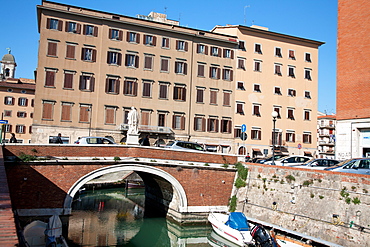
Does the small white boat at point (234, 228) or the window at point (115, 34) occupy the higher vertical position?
the window at point (115, 34)

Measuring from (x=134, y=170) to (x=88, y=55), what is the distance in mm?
17417

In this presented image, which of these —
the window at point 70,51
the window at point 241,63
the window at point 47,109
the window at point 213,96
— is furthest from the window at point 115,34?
the window at point 241,63

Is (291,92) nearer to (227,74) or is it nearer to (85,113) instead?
(227,74)

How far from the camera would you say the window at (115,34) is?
120 feet

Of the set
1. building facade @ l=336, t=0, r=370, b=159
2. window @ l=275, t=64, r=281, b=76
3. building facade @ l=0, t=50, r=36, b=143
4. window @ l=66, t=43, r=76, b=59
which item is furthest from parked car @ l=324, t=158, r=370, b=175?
building facade @ l=0, t=50, r=36, b=143

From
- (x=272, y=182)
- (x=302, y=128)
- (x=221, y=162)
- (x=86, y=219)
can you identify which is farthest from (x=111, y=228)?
(x=302, y=128)

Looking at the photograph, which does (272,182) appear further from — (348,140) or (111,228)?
(111,228)

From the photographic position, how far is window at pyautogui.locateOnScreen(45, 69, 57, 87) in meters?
34.3

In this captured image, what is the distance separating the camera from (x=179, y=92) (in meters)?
38.7

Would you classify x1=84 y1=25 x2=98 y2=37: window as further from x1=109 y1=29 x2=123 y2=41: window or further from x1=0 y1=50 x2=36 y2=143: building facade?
x1=0 y1=50 x2=36 y2=143: building facade

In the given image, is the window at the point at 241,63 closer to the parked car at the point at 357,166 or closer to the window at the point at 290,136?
the window at the point at 290,136

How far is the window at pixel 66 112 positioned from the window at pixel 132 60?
7070 mm

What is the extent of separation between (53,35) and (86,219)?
18.3 meters

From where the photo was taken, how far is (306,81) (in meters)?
44.8
